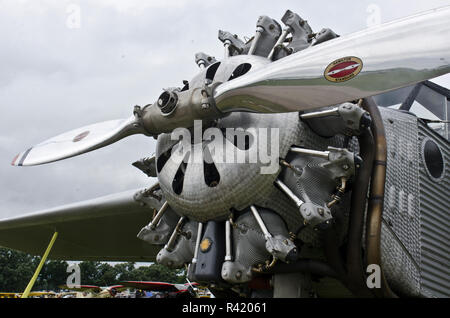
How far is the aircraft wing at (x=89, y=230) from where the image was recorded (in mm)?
9453

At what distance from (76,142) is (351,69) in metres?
3.67

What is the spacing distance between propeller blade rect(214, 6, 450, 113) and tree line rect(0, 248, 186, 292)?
228 feet

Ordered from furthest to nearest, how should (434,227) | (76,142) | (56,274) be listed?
1. (56,274)
2. (76,142)
3. (434,227)

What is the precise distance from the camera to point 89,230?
431 inches

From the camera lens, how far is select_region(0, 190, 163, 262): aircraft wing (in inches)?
372

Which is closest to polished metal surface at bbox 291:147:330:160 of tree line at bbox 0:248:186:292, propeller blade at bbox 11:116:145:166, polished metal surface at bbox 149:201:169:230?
polished metal surface at bbox 149:201:169:230

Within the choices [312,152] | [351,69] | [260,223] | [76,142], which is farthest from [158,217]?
[351,69]

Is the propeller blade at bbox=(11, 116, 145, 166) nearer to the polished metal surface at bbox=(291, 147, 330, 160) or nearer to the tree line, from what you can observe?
the polished metal surface at bbox=(291, 147, 330, 160)

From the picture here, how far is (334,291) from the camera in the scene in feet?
19.9

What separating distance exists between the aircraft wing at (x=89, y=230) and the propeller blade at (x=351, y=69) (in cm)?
475

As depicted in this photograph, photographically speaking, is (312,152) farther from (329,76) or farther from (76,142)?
(76,142)

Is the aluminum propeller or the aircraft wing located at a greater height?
the aluminum propeller

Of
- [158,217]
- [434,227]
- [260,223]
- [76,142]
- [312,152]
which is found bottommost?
[434,227]

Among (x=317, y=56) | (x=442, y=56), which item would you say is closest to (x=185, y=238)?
(x=317, y=56)
